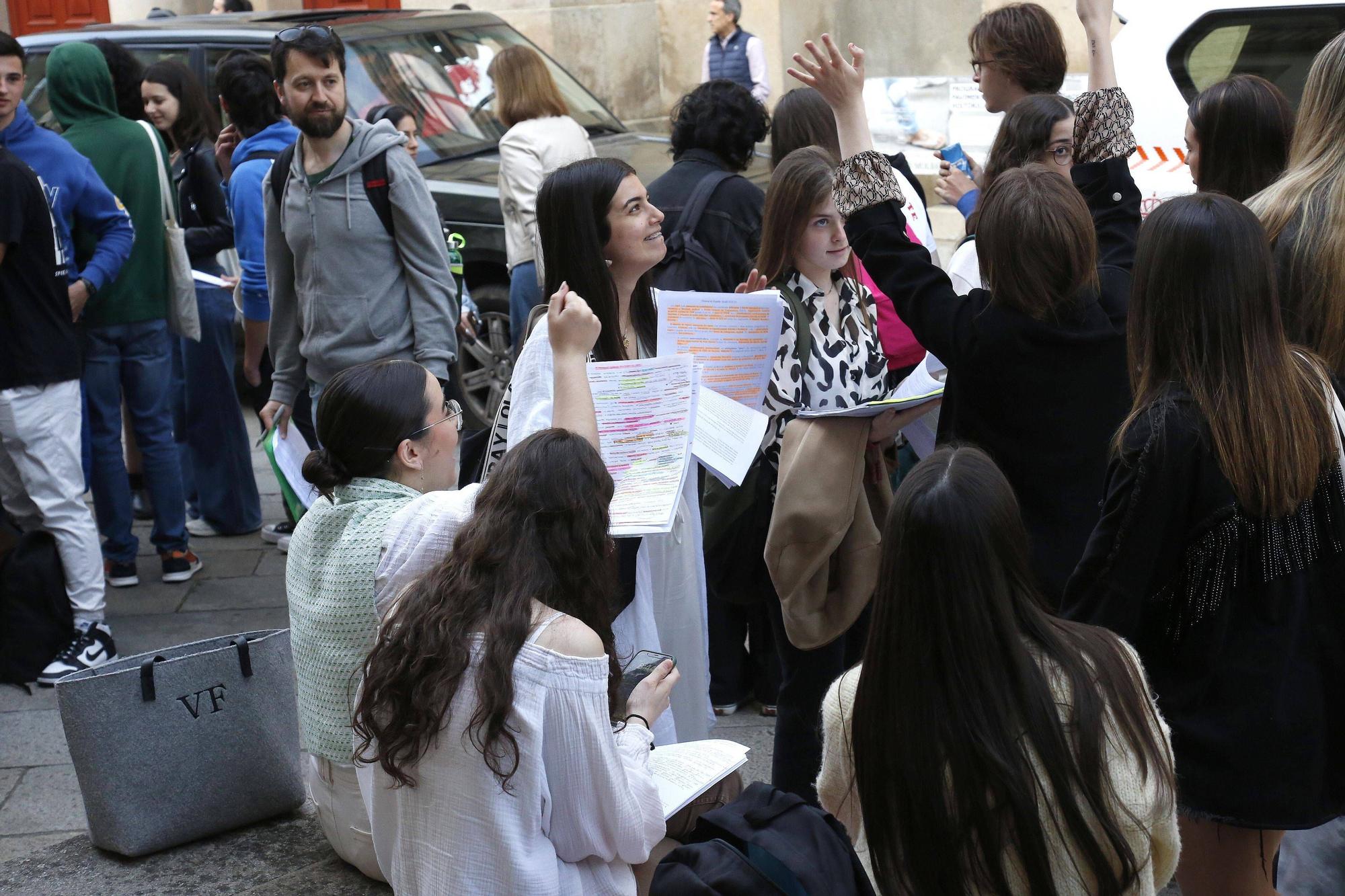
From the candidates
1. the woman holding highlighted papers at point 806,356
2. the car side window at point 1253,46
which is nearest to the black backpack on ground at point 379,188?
the woman holding highlighted papers at point 806,356

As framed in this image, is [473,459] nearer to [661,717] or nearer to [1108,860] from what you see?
[661,717]

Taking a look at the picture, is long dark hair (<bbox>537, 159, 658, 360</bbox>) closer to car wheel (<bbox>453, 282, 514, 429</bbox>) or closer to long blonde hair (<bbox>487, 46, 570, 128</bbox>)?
long blonde hair (<bbox>487, 46, 570, 128</bbox>)

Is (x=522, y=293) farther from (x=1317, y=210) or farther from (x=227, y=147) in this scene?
(x=1317, y=210)

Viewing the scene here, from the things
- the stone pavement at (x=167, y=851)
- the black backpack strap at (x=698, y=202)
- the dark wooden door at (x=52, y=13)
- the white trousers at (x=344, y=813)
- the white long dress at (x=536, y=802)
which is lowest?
the stone pavement at (x=167, y=851)

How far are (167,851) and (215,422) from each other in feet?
9.83

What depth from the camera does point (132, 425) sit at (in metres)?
5.80

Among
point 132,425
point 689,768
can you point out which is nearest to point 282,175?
point 132,425

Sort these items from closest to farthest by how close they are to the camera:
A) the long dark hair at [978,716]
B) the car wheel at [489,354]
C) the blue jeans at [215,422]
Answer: the long dark hair at [978,716], the blue jeans at [215,422], the car wheel at [489,354]

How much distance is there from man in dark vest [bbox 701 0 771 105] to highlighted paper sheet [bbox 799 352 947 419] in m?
8.61

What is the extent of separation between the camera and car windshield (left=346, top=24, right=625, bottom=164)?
24.8ft

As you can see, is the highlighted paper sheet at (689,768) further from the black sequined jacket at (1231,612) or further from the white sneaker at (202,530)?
the white sneaker at (202,530)

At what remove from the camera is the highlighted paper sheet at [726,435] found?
3246 millimetres

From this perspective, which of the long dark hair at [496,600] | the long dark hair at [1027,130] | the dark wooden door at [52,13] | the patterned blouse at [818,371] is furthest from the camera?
the dark wooden door at [52,13]

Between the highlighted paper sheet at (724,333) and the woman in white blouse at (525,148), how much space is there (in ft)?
10.2
